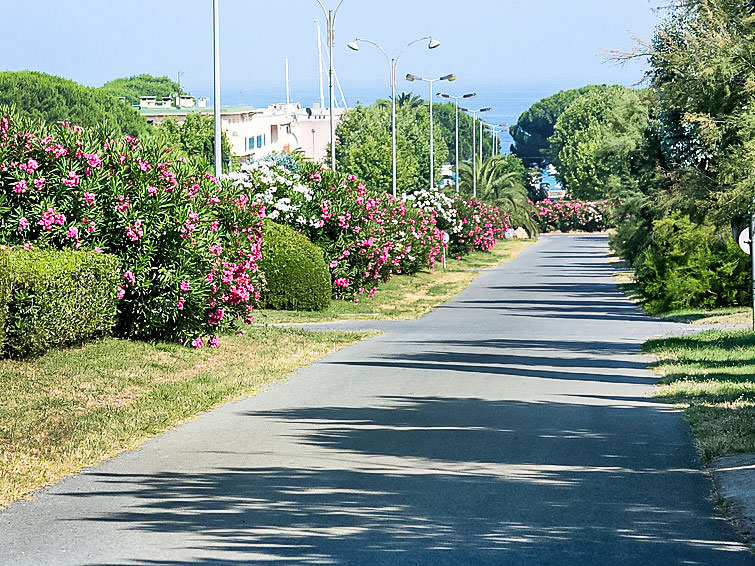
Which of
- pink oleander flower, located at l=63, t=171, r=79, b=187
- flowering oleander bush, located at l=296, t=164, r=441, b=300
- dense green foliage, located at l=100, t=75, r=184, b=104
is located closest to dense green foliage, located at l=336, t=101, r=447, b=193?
dense green foliage, located at l=100, t=75, r=184, b=104

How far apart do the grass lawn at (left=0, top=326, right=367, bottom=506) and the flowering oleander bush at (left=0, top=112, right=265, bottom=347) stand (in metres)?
0.66

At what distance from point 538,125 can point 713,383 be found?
524ft

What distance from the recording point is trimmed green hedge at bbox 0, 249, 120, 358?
13727mm

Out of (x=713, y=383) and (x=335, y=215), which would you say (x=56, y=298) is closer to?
(x=713, y=383)

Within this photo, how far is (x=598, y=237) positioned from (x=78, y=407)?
95.7 metres

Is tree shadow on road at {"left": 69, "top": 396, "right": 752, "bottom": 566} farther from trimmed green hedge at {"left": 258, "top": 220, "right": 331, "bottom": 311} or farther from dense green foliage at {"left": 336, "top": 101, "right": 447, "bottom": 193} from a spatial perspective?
dense green foliage at {"left": 336, "top": 101, "right": 447, "bottom": 193}

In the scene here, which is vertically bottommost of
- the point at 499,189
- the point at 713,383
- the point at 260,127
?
the point at 713,383

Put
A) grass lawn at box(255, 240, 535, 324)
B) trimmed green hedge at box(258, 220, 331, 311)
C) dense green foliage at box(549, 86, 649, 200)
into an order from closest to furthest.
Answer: grass lawn at box(255, 240, 535, 324) → trimmed green hedge at box(258, 220, 331, 311) → dense green foliage at box(549, 86, 649, 200)

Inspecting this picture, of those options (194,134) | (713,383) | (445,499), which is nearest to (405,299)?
(713,383)

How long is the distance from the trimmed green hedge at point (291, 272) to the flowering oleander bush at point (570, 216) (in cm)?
8637

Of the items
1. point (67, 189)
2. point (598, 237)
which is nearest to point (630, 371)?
point (67, 189)

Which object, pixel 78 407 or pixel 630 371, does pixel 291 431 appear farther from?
pixel 630 371

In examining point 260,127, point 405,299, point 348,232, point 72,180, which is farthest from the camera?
point 260,127

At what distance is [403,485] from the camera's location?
8.99 metres
